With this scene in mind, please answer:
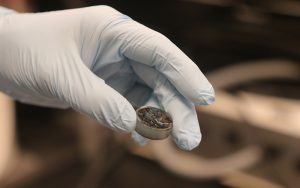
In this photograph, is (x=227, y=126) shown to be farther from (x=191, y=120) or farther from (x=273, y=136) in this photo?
(x=191, y=120)

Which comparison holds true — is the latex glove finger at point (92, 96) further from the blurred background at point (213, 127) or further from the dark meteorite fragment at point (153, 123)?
the blurred background at point (213, 127)

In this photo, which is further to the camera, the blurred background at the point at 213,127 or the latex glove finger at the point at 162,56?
the blurred background at the point at 213,127

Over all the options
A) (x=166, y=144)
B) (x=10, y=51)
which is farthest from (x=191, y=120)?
(x=166, y=144)

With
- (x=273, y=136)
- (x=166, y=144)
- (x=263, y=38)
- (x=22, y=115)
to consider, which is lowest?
(x=22, y=115)

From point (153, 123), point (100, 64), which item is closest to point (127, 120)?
point (153, 123)

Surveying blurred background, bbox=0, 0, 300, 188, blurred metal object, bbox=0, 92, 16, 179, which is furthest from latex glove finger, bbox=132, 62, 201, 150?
blurred metal object, bbox=0, 92, 16, 179

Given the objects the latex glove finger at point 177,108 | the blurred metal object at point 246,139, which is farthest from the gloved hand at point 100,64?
the blurred metal object at point 246,139
